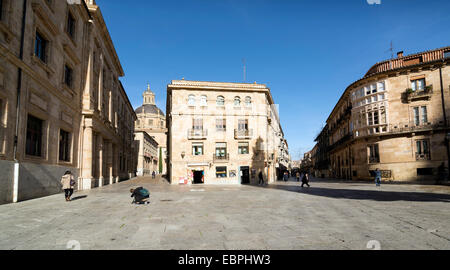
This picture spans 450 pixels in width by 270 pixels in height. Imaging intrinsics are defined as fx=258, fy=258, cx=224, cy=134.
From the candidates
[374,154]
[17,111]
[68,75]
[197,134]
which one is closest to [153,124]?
[197,134]

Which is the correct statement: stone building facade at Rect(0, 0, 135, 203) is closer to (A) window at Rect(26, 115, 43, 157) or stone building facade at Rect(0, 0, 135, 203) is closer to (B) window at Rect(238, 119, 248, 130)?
(A) window at Rect(26, 115, 43, 157)

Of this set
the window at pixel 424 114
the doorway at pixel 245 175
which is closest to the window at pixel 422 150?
the window at pixel 424 114

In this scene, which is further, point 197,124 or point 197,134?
point 197,124

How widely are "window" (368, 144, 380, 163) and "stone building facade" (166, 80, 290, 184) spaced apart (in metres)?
13.0

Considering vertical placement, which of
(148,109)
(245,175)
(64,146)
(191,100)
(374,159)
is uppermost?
(148,109)

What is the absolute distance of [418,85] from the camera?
29.8m

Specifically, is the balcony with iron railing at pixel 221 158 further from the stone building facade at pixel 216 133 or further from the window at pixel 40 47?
the window at pixel 40 47

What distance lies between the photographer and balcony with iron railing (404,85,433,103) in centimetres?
2877

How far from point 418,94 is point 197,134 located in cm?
2565

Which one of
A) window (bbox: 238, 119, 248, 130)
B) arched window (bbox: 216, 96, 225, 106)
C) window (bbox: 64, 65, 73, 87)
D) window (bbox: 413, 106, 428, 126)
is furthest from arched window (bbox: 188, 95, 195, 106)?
window (bbox: 413, 106, 428, 126)

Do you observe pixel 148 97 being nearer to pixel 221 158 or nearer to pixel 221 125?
pixel 221 125

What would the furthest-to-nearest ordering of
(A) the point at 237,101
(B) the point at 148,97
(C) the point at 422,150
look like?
(B) the point at 148,97 → (A) the point at 237,101 → (C) the point at 422,150

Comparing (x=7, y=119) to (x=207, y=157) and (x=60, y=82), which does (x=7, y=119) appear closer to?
(x=60, y=82)
